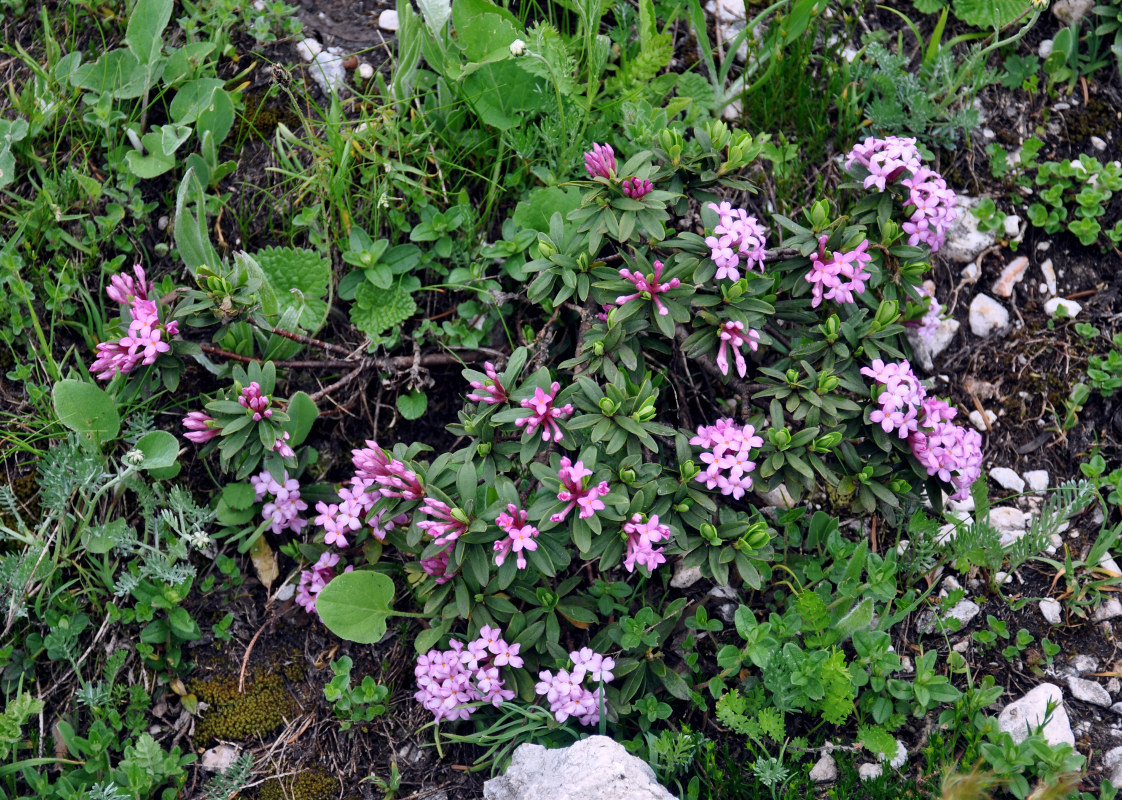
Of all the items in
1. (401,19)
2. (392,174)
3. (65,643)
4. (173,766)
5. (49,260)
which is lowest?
(173,766)

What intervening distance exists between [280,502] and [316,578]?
0.96ft

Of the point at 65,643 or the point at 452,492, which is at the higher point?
the point at 452,492

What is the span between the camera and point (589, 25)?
314cm

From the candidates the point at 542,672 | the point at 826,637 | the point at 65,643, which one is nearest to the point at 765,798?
the point at 826,637

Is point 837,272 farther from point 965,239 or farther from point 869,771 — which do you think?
point 869,771

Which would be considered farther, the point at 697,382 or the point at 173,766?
the point at 697,382

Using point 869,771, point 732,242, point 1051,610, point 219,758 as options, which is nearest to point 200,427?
point 219,758

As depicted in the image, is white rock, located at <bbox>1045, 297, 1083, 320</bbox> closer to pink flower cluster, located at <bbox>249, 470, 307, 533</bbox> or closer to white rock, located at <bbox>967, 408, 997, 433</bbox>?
white rock, located at <bbox>967, 408, 997, 433</bbox>

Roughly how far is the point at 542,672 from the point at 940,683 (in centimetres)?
121

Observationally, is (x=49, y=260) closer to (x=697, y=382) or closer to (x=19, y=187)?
(x=19, y=187)

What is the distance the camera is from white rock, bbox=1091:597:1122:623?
302 cm

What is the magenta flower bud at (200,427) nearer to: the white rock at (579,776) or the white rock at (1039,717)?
the white rock at (579,776)

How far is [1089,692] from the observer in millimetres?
2877

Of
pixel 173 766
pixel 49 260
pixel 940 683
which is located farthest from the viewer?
pixel 49 260
